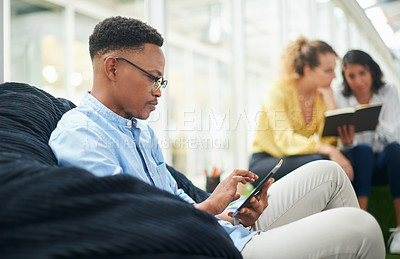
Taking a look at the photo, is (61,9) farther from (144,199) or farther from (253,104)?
(253,104)

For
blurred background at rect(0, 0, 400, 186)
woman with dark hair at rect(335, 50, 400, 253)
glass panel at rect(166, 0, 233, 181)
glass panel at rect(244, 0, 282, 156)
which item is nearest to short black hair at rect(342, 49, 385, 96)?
woman with dark hair at rect(335, 50, 400, 253)

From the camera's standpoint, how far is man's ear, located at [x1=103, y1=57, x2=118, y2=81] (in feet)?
3.77

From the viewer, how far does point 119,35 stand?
1167 millimetres

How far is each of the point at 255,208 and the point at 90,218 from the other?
0.65 m

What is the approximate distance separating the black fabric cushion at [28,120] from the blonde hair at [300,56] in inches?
64.6

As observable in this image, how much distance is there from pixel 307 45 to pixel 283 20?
2.33 meters

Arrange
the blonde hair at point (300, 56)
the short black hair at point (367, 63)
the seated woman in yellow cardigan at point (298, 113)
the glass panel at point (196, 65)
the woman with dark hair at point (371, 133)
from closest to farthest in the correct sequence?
the seated woman in yellow cardigan at point (298, 113) → the woman with dark hair at point (371, 133) → the blonde hair at point (300, 56) → the short black hair at point (367, 63) → the glass panel at point (196, 65)

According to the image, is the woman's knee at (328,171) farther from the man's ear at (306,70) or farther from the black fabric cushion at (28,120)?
the man's ear at (306,70)

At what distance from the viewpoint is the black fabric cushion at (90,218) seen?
660 millimetres

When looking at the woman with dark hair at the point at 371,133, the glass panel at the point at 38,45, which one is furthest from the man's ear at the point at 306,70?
the glass panel at the point at 38,45

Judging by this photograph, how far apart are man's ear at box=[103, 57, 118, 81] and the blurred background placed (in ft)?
1.33

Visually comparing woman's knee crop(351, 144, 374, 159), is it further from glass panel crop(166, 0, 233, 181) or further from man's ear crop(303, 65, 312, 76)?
glass panel crop(166, 0, 233, 181)

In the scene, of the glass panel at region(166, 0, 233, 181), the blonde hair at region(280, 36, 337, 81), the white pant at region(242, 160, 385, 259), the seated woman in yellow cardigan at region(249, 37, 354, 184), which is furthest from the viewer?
the glass panel at region(166, 0, 233, 181)

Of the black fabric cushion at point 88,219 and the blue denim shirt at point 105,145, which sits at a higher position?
the blue denim shirt at point 105,145
